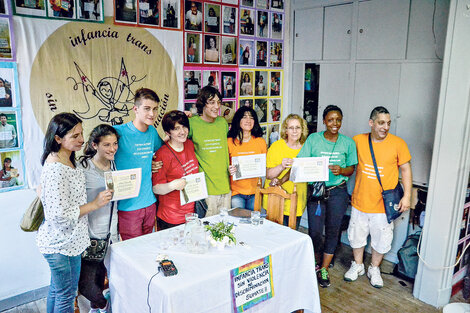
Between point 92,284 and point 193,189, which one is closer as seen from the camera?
point 92,284

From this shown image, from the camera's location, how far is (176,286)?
2.05m

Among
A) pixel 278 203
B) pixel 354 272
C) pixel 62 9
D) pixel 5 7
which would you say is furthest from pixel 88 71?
pixel 354 272

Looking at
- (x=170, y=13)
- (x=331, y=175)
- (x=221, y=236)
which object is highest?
(x=170, y=13)

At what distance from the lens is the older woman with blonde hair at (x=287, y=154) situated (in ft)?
11.0

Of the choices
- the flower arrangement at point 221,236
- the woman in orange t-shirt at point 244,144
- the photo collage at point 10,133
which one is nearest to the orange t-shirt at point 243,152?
the woman in orange t-shirt at point 244,144

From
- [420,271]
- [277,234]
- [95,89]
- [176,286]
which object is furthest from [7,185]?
Result: [420,271]

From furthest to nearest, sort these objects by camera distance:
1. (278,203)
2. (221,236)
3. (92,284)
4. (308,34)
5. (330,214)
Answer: (308,34), (330,214), (278,203), (92,284), (221,236)

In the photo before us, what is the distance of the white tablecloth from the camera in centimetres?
210

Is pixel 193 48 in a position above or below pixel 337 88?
above

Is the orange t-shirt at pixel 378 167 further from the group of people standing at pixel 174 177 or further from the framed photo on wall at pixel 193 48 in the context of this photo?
the framed photo on wall at pixel 193 48

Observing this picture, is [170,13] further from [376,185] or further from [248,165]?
[376,185]

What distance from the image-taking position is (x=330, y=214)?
3.62 meters

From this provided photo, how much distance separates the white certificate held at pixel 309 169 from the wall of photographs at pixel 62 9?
204 centimetres

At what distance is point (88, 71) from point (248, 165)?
1.56 meters
